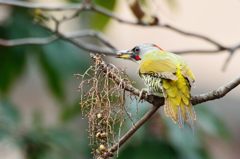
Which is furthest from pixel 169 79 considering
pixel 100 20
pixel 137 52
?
pixel 100 20

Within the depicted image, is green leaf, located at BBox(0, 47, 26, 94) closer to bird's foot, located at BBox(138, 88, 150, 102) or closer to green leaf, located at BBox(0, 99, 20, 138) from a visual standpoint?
green leaf, located at BBox(0, 99, 20, 138)

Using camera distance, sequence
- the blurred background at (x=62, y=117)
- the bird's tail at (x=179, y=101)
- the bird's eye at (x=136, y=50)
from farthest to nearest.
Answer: the blurred background at (x=62, y=117) → the bird's eye at (x=136, y=50) → the bird's tail at (x=179, y=101)

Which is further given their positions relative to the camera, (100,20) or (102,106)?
(100,20)

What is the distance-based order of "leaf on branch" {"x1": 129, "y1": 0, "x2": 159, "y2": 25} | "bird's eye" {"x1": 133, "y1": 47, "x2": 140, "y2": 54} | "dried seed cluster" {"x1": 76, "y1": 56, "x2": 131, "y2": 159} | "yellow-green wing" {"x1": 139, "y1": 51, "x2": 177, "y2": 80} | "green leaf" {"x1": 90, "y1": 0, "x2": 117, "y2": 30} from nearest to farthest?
"dried seed cluster" {"x1": 76, "y1": 56, "x2": 131, "y2": 159}
"yellow-green wing" {"x1": 139, "y1": 51, "x2": 177, "y2": 80}
"bird's eye" {"x1": 133, "y1": 47, "x2": 140, "y2": 54}
"leaf on branch" {"x1": 129, "y1": 0, "x2": 159, "y2": 25}
"green leaf" {"x1": 90, "y1": 0, "x2": 117, "y2": 30}

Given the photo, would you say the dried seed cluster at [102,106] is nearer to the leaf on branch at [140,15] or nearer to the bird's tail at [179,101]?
the bird's tail at [179,101]

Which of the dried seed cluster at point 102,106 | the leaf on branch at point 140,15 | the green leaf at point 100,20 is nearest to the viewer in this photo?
the dried seed cluster at point 102,106

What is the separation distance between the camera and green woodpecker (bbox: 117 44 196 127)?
2.47 metres

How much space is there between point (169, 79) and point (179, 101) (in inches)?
3.8

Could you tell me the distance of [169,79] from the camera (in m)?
2.56

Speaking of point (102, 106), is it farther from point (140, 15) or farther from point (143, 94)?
point (140, 15)

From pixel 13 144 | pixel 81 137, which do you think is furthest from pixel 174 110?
pixel 81 137

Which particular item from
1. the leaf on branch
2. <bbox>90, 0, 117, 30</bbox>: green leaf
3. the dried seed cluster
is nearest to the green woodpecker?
the dried seed cluster

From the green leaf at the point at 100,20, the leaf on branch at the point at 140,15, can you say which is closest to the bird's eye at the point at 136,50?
the leaf on branch at the point at 140,15

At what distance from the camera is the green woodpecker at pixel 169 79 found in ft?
8.11
